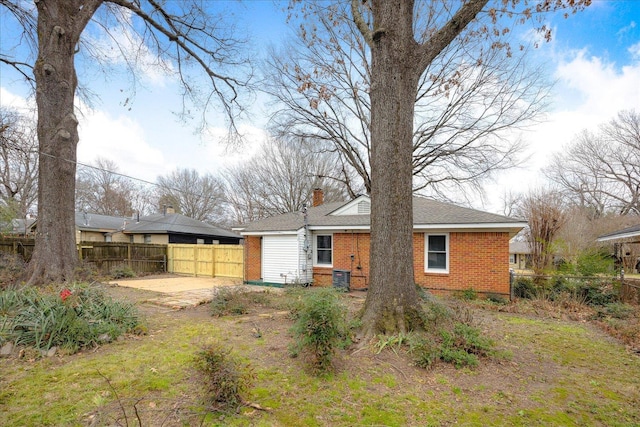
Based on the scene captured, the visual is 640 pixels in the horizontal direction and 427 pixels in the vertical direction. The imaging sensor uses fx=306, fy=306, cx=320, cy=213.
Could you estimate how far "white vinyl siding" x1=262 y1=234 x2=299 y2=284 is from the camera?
43.0ft

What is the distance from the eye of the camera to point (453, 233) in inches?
422

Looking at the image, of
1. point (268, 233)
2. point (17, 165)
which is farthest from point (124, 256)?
point (17, 165)

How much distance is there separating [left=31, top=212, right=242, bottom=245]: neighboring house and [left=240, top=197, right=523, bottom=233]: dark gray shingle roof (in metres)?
9.68

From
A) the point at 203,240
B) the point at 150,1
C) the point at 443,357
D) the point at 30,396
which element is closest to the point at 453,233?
the point at 443,357

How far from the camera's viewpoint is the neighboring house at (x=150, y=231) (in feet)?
69.6

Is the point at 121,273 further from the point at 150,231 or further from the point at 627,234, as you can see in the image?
the point at 627,234

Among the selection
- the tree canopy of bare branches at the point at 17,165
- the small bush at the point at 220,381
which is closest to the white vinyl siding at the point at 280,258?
the tree canopy of bare branches at the point at 17,165

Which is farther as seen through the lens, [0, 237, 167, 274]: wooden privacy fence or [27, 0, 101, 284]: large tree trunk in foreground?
[0, 237, 167, 274]: wooden privacy fence

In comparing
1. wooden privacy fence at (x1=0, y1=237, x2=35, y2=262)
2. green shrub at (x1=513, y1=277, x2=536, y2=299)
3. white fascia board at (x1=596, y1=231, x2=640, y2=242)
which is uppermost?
white fascia board at (x1=596, y1=231, x2=640, y2=242)

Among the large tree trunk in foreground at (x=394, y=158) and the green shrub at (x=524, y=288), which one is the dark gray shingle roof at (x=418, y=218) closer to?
the green shrub at (x=524, y=288)

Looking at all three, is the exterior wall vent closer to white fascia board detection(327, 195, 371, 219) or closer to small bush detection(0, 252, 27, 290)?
white fascia board detection(327, 195, 371, 219)

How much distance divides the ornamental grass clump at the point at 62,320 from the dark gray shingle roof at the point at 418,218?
312 inches

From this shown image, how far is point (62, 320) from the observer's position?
4.93 metres

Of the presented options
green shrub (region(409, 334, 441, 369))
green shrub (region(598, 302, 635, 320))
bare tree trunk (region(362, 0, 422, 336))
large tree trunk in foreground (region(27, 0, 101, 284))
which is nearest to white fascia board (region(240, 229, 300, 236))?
large tree trunk in foreground (region(27, 0, 101, 284))
